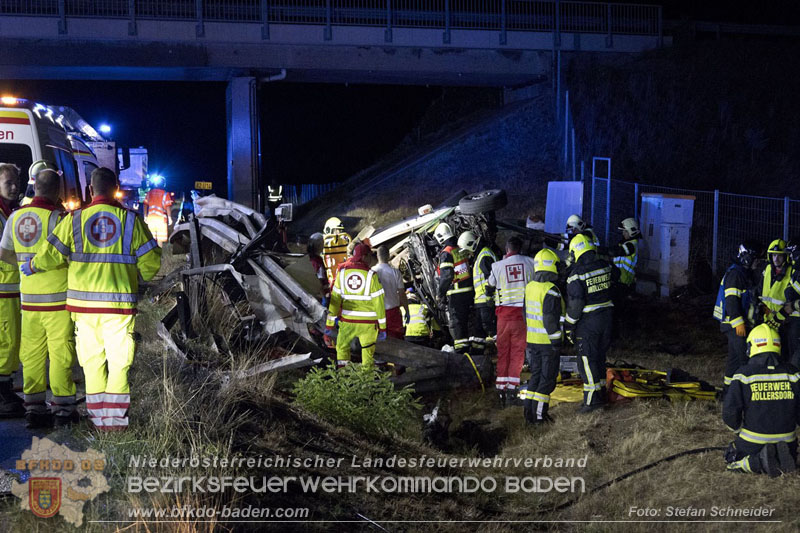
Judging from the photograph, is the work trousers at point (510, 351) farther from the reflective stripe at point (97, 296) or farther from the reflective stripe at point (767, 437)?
the reflective stripe at point (97, 296)

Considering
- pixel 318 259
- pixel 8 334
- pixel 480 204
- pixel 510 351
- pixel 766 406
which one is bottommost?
pixel 510 351

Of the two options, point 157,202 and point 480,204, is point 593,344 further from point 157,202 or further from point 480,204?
point 157,202

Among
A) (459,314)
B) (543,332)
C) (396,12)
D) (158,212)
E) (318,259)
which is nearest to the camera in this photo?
(543,332)

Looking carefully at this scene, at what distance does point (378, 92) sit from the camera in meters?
33.2

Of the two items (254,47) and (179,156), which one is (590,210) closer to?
(254,47)

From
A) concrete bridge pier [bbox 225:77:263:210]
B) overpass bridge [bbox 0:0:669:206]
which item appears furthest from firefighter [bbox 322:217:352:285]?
overpass bridge [bbox 0:0:669:206]

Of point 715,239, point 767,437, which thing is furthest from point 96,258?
point 715,239

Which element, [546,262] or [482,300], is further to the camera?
[482,300]

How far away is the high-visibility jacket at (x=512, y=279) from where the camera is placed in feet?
28.9

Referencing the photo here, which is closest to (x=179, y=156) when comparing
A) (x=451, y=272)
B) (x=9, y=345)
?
(x=451, y=272)

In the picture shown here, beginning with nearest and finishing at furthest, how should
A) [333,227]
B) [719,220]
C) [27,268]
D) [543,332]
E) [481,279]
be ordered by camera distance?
1. [27,268]
2. [543,332]
3. [481,279]
4. [333,227]
5. [719,220]

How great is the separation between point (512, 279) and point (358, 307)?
6.46ft

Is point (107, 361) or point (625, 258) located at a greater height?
point (625, 258)

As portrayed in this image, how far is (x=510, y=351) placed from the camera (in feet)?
29.1
